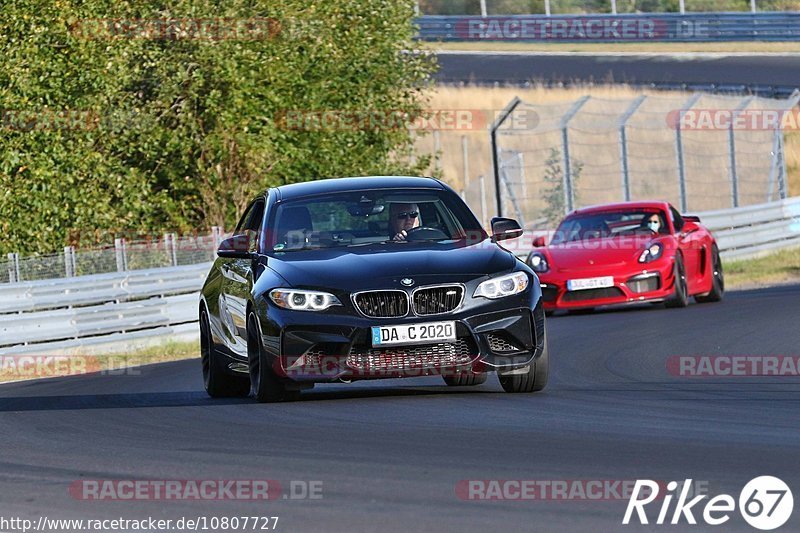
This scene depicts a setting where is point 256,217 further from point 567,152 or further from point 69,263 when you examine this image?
point 567,152

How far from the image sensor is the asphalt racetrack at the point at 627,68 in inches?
1656

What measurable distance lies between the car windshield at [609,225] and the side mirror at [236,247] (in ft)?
30.1

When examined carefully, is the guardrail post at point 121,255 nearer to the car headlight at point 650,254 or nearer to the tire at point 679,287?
the car headlight at point 650,254

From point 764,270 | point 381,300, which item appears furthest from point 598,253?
point 381,300

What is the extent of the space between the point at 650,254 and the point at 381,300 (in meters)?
9.68

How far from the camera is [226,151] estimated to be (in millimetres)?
24844

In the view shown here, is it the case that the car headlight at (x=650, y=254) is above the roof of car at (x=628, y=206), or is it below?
below

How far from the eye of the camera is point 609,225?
20047 millimetres

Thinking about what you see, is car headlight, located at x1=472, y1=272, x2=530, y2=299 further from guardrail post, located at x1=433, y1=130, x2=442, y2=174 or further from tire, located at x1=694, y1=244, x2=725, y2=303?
guardrail post, located at x1=433, y1=130, x2=442, y2=174

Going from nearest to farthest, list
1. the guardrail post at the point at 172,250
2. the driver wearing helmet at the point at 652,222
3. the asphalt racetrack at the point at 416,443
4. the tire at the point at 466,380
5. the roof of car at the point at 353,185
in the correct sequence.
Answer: the asphalt racetrack at the point at 416,443 < the roof of car at the point at 353,185 < the tire at the point at 466,380 < the driver wearing helmet at the point at 652,222 < the guardrail post at the point at 172,250

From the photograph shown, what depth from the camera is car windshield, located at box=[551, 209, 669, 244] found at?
64.2 ft

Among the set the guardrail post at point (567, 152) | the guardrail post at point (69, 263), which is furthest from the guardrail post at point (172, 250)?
the guardrail post at point (567, 152)

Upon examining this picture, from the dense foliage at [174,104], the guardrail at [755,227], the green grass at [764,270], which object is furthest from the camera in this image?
the guardrail at [755,227]

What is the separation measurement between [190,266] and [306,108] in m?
5.62
